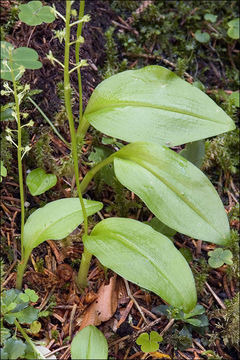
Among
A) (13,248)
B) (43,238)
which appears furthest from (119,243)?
(13,248)

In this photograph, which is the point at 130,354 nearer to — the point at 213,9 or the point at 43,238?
the point at 43,238

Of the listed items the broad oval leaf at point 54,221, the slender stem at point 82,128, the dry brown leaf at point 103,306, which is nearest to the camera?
the broad oval leaf at point 54,221

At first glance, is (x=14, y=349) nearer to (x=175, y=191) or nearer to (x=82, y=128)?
(x=175, y=191)

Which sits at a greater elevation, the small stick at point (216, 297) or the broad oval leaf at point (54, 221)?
the broad oval leaf at point (54, 221)

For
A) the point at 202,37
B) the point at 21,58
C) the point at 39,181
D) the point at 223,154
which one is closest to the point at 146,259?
the point at 39,181

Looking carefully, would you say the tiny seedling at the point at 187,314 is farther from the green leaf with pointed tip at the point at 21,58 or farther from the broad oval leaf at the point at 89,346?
the green leaf with pointed tip at the point at 21,58

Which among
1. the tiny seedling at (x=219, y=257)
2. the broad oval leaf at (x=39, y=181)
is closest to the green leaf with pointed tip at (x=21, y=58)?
the broad oval leaf at (x=39, y=181)
